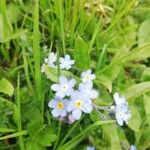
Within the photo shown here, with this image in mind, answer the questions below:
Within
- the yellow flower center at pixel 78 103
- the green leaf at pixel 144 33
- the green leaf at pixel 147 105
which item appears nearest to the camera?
the yellow flower center at pixel 78 103

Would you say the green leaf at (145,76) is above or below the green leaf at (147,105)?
above

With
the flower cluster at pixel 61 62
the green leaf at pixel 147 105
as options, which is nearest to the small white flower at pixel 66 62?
the flower cluster at pixel 61 62

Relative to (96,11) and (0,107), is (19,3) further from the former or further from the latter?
(0,107)

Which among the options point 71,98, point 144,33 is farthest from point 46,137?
point 144,33

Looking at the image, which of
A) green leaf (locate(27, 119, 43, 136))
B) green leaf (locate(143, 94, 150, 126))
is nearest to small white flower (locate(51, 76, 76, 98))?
green leaf (locate(27, 119, 43, 136))

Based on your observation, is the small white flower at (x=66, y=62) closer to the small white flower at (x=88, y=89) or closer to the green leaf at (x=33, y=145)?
the small white flower at (x=88, y=89)

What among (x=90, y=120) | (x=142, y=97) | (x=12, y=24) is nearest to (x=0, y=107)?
(x=90, y=120)
